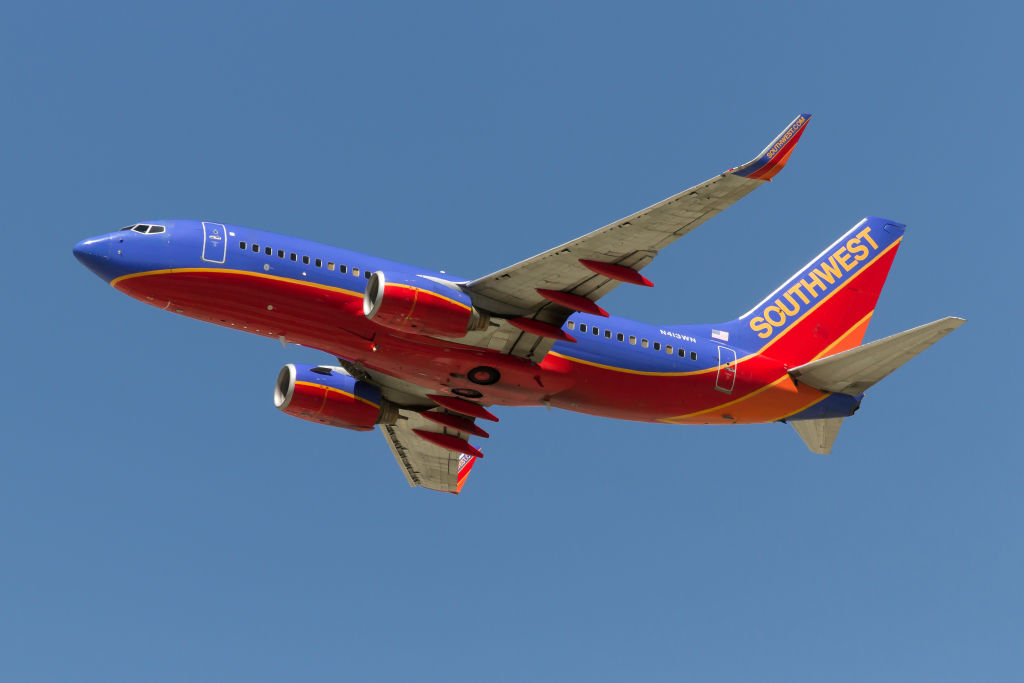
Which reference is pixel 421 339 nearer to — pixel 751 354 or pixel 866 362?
pixel 751 354

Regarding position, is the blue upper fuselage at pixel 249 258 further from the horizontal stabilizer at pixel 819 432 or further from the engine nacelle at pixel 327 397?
the horizontal stabilizer at pixel 819 432

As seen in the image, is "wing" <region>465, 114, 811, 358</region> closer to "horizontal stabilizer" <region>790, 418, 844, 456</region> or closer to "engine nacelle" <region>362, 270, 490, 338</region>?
"engine nacelle" <region>362, 270, 490, 338</region>

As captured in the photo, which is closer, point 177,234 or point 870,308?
point 177,234

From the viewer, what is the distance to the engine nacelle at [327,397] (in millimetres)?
50719

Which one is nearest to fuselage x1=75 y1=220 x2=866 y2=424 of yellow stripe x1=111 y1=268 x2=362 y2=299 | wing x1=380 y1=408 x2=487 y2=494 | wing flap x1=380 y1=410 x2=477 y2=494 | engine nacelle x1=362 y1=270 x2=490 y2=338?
yellow stripe x1=111 y1=268 x2=362 y2=299

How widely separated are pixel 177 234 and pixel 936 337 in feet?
95.3

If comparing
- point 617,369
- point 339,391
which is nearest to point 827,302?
point 617,369

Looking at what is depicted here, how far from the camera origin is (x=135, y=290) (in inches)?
1689

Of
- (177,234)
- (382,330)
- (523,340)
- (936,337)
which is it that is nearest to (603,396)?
(523,340)

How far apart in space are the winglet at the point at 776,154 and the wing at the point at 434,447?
20.8 metres

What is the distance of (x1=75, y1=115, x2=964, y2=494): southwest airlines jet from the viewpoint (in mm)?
42219

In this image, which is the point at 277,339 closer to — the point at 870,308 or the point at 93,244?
the point at 93,244

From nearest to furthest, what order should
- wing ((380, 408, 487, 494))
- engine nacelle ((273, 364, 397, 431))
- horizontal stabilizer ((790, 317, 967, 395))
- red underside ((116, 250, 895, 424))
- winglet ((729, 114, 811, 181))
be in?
1. winglet ((729, 114, 811, 181))
2. red underside ((116, 250, 895, 424))
3. horizontal stabilizer ((790, 317, 967, 395))
4. engine nacelle ((273, 364, 397, 431))
5. wing ((380, 408, 487, 494))

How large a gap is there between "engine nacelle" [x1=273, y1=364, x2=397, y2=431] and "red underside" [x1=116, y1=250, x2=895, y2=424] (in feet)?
14.0
